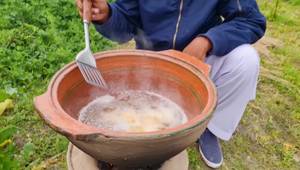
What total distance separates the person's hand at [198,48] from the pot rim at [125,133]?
0.60ft

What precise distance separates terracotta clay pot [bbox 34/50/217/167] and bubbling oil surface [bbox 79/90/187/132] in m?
0.03

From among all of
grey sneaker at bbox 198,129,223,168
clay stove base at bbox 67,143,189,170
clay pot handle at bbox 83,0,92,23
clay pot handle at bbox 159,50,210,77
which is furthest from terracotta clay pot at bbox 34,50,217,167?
grey sneaker at bbox 198,129,223,168

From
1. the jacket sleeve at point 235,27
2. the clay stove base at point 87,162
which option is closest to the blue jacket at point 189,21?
the jacket sleeve at point 235,27

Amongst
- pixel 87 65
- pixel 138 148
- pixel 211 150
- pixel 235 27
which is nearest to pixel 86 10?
pixel 87 65

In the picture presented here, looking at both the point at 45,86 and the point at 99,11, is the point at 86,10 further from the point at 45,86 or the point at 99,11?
the point at 45,86

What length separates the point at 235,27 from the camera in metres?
2.29

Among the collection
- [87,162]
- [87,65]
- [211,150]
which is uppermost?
[87,65]

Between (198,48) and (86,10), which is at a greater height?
(86,10)

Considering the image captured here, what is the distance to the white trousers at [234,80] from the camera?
7.35ft

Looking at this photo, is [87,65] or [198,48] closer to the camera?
[87,65]

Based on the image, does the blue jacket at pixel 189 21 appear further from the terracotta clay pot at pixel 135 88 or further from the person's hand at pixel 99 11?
the terracotta clay pot at pixel 135 88

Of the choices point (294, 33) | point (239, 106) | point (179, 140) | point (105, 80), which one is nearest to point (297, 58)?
point (294, 33)

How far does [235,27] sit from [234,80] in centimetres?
28

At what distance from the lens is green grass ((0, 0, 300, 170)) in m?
2.58
